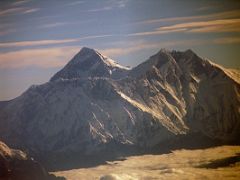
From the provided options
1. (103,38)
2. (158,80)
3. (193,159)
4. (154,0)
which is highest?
(154,0)

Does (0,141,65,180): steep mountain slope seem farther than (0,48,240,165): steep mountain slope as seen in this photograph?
No

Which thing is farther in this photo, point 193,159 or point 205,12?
point 193,159

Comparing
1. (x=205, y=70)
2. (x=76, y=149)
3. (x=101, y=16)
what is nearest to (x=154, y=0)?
(x=101, y=16)

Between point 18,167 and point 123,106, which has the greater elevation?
point 18,167

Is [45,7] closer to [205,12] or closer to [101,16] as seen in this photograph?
[101,16]

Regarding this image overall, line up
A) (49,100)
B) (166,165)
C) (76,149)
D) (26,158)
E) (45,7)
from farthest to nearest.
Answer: (49,100) < (76,149) < (166,165) < (26,158) < (45,7)

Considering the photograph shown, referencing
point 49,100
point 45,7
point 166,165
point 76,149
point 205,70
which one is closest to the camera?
point 45,7

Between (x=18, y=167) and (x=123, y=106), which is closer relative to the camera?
(x=18, y=167)

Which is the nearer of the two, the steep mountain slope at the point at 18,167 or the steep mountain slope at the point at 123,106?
the steep mountain slope at the point at 18,167
